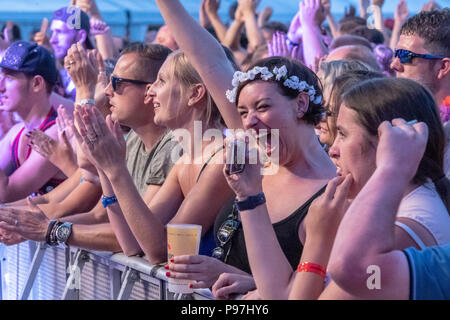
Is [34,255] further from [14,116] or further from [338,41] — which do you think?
[338,41]

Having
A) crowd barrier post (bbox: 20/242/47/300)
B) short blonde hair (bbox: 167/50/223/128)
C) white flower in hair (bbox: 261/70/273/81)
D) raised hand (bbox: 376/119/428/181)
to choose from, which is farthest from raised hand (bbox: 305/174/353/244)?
crowd barrier post (bbox: 20/242/47/300)

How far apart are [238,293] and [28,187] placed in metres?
2.72

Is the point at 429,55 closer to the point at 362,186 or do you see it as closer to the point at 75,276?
the point at 362,186

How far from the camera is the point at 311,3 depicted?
5.61 m

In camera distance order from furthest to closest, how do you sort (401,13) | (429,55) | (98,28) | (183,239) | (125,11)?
(125,11) → (401,13) → (98,28) → (429,55) → (183,239)

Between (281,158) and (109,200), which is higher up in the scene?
(281,158)

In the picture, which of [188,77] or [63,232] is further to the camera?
[63,232]

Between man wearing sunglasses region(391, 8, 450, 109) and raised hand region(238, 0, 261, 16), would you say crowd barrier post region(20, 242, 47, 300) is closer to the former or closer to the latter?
man wearing sunglasses region(391, 8, 450, 109)

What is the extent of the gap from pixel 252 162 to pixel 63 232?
1714 mm

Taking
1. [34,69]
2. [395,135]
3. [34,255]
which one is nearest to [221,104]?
[395,135]

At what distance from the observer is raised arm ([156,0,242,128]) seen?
3.08 meters

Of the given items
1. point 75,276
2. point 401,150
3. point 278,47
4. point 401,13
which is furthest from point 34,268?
point 401,13

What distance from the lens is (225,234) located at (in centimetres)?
283

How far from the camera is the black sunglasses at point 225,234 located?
2.82 m
